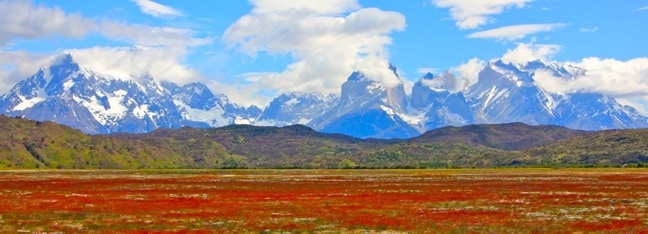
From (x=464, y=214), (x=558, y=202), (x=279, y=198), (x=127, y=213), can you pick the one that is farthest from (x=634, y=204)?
(x=127, y=213)

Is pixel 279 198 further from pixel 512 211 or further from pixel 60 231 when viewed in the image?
pixel 60 231

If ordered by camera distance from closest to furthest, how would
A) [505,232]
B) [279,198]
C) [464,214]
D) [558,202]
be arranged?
Answer: [505,232], [464,214], [558,202], [279,198]

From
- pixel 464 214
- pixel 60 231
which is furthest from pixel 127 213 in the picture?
pixel 464 214

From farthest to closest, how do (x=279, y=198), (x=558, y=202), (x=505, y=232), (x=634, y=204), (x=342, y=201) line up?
(x=279, y=198) → (x=342, y=201) → (x=558, y=202) → (x=634, y=204) → (x=505, y=232)

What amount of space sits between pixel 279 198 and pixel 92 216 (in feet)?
92.5

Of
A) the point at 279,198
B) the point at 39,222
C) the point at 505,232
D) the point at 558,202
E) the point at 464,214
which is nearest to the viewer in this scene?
the point at 505,232

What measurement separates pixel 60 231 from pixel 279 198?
3723 centimetres

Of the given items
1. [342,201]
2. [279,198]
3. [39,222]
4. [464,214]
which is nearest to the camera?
[39,222]

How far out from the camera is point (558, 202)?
71.4m

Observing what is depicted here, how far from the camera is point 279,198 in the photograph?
83875 mm

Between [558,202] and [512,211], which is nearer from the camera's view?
[512,211]

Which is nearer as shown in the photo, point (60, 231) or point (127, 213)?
point (60, 231)

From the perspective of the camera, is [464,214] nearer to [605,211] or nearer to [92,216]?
[605,211]

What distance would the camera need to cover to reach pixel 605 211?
6025 centimetres
